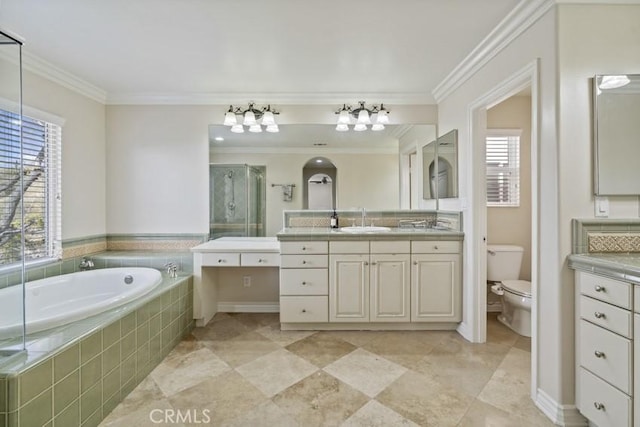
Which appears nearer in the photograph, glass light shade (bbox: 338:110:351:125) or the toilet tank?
the toilet tank

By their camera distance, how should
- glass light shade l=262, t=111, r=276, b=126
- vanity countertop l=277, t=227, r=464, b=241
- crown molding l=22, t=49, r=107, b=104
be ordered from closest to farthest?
crown molding l=22, t=49, r=107, b=104
vanity countertop l=277, t=227, r=464, b=241
glass light shade l=262, t=111, r=276, b=126

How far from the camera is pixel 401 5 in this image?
1.72 m

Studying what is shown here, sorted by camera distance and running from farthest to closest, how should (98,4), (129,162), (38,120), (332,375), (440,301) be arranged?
1. (129,162)
2. (440,301)
3. (38,120)
4. (332,375)
5. (98,4)

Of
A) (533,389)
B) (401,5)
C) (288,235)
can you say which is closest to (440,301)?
(533,389)

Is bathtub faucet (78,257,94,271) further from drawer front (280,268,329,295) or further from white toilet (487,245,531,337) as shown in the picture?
white toilet (487,245,531,337)

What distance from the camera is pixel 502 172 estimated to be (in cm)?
314

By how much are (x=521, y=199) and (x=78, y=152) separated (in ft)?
14.9

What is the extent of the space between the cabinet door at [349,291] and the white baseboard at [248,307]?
2.76 feet

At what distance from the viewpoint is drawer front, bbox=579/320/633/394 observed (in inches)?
49.5

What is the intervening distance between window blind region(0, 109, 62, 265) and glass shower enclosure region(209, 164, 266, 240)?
1.32 metres

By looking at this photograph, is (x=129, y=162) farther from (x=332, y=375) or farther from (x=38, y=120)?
(x=332, y=375)

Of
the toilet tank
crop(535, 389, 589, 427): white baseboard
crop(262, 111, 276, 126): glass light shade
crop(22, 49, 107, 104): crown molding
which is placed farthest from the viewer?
crop(262, 111, 276, 126): glass light shade

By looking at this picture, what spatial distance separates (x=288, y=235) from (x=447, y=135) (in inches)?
72.0

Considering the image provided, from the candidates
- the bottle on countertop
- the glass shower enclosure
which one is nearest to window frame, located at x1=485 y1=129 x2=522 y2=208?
the bottle on countertop
